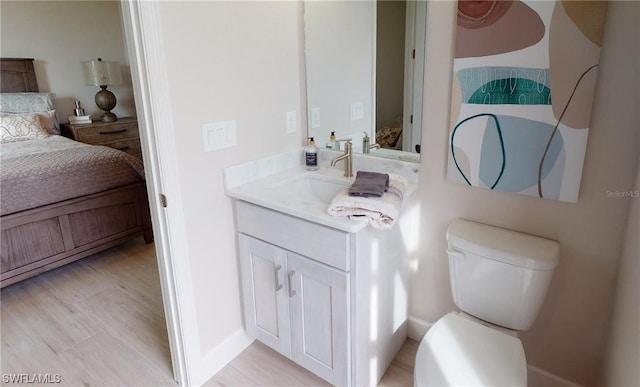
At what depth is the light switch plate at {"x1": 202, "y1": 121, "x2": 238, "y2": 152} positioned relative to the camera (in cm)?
159

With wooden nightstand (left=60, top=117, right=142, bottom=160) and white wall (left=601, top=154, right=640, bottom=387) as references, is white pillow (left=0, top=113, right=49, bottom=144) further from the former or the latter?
white wall (left=601, top=154, right=640, bottom=387)

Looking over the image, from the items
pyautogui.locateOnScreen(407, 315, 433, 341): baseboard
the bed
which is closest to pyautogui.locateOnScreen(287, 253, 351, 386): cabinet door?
pyautogui.locateOnScreen(407, 315, 433, 341): baseboard

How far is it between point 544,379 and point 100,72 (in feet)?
15.6

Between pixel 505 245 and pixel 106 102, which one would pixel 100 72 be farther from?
pixel 505 245

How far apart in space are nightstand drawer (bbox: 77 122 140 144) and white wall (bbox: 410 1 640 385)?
3773 millimetres

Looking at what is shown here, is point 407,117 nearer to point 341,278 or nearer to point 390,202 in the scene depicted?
point 390,202

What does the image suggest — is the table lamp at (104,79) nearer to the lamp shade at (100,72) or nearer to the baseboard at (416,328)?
the lamp shade at (100,72)

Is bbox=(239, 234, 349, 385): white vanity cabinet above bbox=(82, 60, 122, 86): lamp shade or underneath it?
underneath

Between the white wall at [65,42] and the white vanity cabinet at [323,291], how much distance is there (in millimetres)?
3810

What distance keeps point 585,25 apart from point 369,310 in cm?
123

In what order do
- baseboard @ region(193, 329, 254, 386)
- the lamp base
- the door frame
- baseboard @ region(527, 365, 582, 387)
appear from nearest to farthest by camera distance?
the door frame, baseboard @ region(527, 365, 582, 387), baseboard @ region(193, 329, 254, 386), the lamp base

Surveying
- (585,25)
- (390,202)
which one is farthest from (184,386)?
(585,25)

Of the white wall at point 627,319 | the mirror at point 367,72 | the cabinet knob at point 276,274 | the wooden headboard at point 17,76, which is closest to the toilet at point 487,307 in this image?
the white wall at point 627,319

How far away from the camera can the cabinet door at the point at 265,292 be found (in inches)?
65.3
